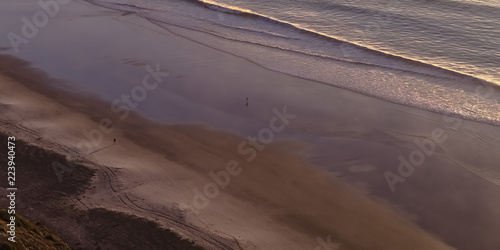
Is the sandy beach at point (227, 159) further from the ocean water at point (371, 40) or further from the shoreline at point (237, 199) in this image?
the ocean water at point (371, 40)

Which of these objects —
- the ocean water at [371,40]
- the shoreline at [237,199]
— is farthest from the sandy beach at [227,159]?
the ocean water at [371,40]

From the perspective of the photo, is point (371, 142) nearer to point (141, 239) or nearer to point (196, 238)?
point (196, 238)

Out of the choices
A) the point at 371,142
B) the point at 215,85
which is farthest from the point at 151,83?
the point at 371,142

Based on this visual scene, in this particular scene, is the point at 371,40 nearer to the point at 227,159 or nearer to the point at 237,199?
the point at 227,159

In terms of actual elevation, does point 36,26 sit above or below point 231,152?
above

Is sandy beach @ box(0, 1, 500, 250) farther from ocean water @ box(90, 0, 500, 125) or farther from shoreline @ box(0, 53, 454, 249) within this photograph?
ocean water @ box(90, 0, 500, 125)
